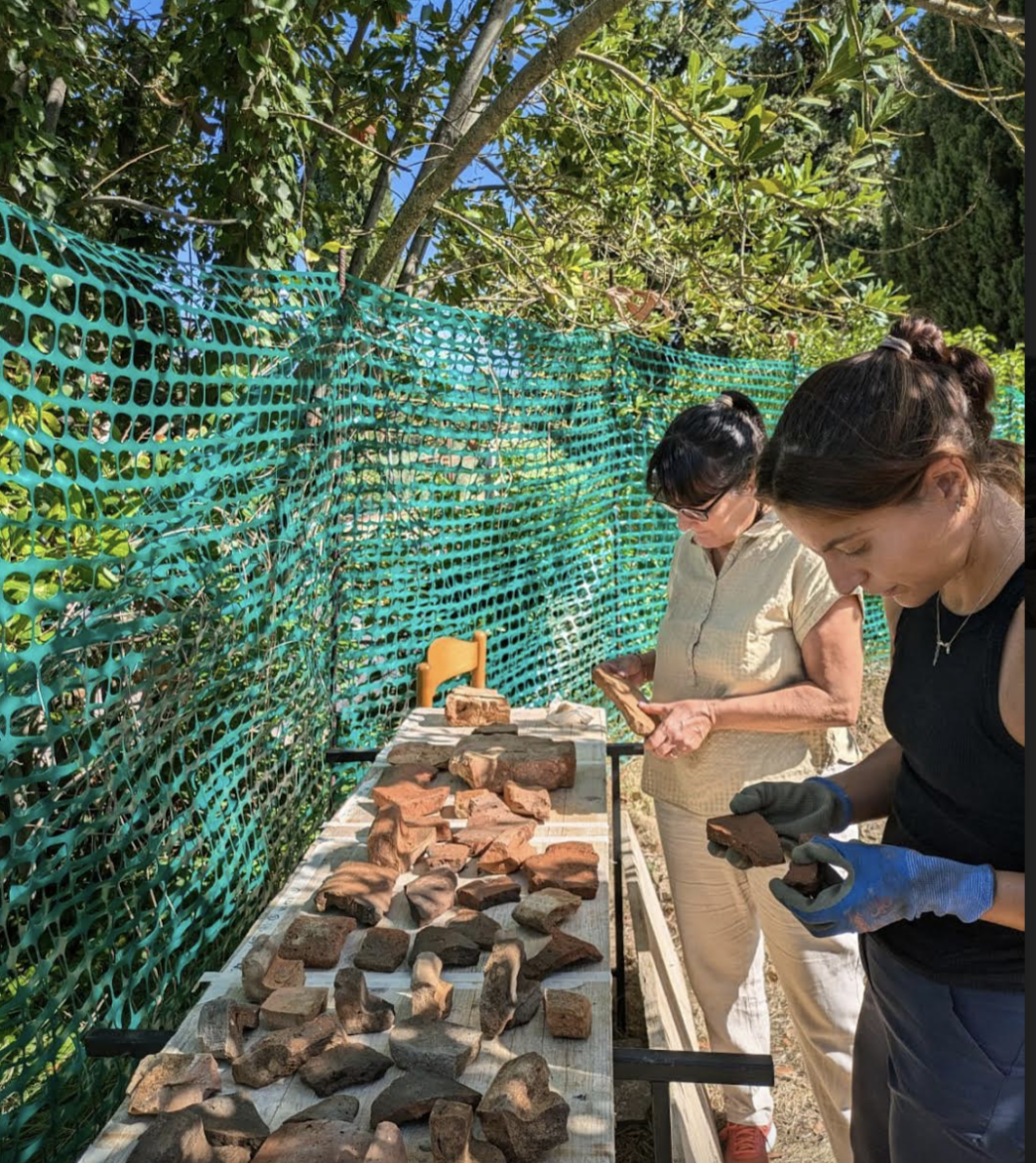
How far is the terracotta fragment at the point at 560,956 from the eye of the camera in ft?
5.98

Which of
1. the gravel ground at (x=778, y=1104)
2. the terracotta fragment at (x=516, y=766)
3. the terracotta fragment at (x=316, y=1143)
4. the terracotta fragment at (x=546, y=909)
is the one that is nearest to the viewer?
the terracotta fragment at (x=316, y=1143)

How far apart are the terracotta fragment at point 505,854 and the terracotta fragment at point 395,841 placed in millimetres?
150

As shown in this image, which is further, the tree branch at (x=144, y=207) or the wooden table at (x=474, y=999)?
the tree branch at (x=144, y=207)

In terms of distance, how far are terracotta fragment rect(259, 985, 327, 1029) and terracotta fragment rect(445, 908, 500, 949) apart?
1.06 ft

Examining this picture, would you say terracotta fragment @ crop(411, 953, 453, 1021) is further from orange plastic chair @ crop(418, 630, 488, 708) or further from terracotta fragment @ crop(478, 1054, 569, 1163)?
orange plastic chair @ crop(418, 630, 488, 708)

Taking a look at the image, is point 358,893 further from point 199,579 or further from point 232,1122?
point 199,579

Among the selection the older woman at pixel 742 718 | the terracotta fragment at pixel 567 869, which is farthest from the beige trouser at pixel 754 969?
the terracotta fragment at pixel 567 869

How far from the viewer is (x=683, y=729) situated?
255 cm

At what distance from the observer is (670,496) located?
2.58 m

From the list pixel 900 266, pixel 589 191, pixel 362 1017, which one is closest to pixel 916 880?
pixel 362 1017

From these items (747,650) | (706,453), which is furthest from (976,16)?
(747,650)

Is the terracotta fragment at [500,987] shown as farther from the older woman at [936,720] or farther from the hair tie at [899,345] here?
the hair tie at [899,345]

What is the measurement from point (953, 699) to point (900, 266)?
17629 millimetres

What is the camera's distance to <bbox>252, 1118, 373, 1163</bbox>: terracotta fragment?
128 cm
